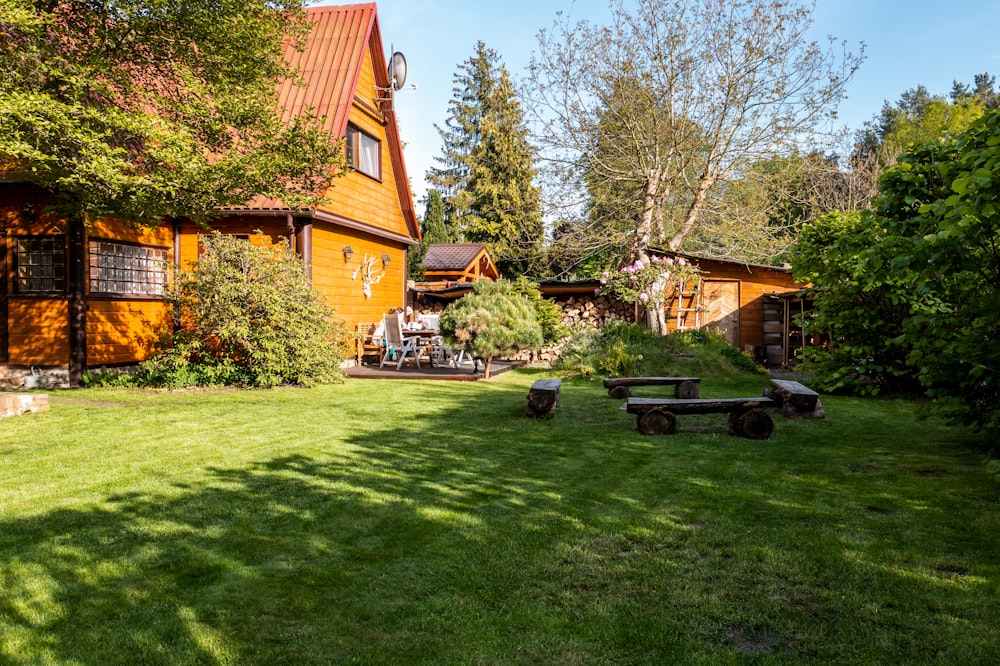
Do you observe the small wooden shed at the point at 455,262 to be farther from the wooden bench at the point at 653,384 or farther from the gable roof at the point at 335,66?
the wooden bench at the point at 653,384

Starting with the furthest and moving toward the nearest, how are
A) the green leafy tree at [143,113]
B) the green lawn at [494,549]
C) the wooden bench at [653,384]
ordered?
the wooden bench at [653,384] < the green leafy tree at [143,113] < the green lawn at [494,549]

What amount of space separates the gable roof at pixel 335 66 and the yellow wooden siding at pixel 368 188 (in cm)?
41

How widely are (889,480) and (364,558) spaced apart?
4006mm

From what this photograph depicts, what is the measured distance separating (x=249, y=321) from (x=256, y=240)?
9.59 feet

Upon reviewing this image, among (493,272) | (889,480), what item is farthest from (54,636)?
(493,272)

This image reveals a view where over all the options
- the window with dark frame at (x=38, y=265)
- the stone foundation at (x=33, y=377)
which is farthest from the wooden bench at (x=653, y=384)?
the window with dark frame at (x=38, y=265)

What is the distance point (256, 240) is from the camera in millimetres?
12500

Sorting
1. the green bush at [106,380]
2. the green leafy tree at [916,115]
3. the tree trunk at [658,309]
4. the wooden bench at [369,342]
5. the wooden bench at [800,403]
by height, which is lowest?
the wooden bench at [800,403]

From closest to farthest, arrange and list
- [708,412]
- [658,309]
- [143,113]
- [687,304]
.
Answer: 1. [708,412]
2. [143,113]
3. [658,309]
4. [687,304]

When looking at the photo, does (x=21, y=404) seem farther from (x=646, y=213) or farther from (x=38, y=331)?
(x=646, y=213)

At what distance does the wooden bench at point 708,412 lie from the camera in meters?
6.42

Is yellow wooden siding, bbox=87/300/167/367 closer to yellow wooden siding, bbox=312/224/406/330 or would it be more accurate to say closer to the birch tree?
yellow wooden siding, bbox=312/224/406/330

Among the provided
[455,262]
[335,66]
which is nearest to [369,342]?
[335,66]

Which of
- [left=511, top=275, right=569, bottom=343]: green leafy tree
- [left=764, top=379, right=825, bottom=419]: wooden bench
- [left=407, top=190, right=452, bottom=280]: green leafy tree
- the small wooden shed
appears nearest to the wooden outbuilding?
[left=511, top=275, right=569, bottom=343]: green leafy tree
